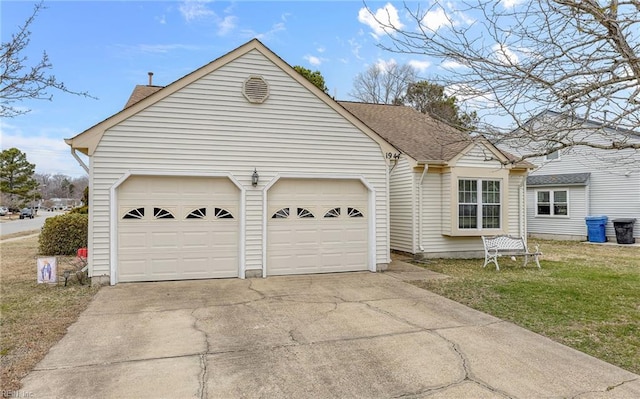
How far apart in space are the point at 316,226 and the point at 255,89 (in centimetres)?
354

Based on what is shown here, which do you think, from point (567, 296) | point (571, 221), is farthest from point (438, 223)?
point (571, 221)

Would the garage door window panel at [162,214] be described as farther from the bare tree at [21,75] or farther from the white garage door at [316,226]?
the bare tree at [21,75]

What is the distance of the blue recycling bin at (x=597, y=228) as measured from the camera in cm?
1728

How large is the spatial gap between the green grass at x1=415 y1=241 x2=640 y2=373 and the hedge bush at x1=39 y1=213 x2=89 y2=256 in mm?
11446

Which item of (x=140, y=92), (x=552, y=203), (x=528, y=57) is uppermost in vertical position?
(x=140, y=92)

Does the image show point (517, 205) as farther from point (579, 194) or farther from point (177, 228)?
point (177, 228)

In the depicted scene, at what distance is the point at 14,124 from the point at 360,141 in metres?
6.84

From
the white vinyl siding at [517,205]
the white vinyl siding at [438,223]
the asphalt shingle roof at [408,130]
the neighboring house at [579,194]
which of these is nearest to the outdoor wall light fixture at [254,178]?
the asphalt shingle roof at [408,130]

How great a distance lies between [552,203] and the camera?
19.4m

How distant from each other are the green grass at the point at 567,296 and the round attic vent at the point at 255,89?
5540 millimetres

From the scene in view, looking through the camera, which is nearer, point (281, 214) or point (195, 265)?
point (195, 265)

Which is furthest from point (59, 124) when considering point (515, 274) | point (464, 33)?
point (515, 274)

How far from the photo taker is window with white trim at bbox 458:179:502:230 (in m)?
12.0

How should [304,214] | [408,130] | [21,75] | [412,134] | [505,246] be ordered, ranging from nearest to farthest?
[21,75]
[304,214]
[505,246]
[412,134]
[408,130]
